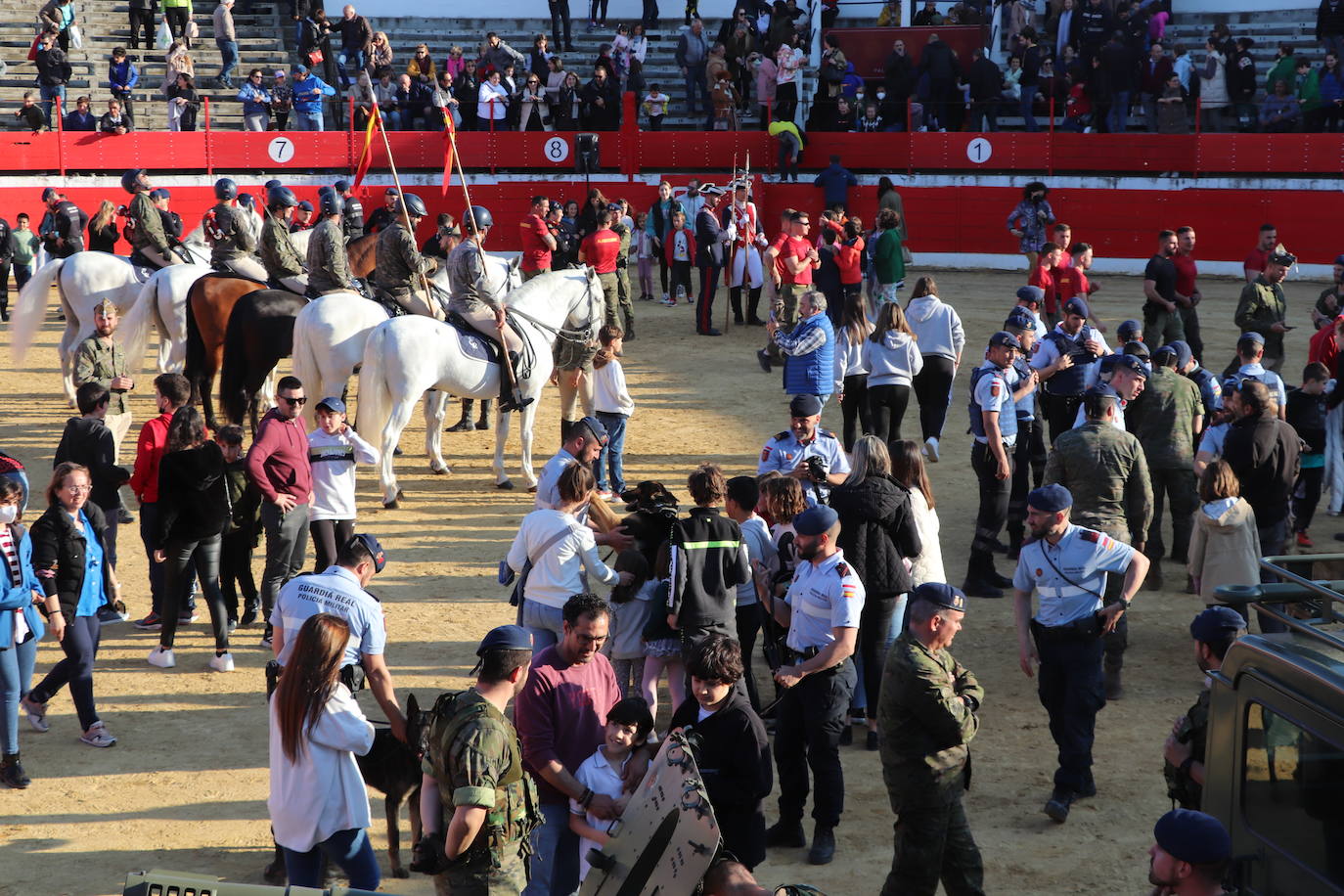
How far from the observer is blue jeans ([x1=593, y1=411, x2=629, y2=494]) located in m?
12.5

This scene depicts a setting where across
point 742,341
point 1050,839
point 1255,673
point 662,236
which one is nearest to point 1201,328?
point 742,341

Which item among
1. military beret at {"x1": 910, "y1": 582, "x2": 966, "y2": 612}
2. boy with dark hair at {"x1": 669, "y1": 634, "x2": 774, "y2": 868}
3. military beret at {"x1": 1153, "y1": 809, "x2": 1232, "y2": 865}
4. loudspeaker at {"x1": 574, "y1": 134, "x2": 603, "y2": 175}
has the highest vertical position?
loudspeaker at {"x1": 574, "y1": 134, "x2": 603, "y2": 175}

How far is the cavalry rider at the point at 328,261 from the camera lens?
13828 mm

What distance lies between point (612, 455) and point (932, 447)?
10.3 ft

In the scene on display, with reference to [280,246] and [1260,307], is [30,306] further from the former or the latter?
[1260,307]

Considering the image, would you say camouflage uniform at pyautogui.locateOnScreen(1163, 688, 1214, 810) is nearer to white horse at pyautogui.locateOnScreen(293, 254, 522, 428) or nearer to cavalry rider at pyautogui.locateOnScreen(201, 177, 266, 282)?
white horse at pyautogui.locateOnScreen(293, 254, 522, 428)

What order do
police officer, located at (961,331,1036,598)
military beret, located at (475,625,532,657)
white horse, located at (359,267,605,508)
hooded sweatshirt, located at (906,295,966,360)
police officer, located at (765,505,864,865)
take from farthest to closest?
hooded sweatshirt, located at (906,295,966,360) → white horse, located at (359,267,605,508) → police officer, located at (961,331,1036,598) → police officer, located at (765,505,864,865) → military beret, located at (475,625,532,657)

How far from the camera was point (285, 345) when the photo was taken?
14.2m

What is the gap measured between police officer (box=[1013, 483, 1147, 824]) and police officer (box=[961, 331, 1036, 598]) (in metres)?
3.03

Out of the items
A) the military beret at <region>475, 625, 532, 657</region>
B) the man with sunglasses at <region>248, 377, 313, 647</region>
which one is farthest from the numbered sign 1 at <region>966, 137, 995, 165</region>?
the military beret at <region>475, 625, 532, 657</region>

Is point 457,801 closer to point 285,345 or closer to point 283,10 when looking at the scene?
point 285,345

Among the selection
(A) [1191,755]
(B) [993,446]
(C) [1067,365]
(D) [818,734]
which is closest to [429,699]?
(D) [818,734]

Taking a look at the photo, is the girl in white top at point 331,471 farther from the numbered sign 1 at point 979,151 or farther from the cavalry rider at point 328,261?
the numbered sign 1 at point 979,151

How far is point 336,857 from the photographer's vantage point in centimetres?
556
